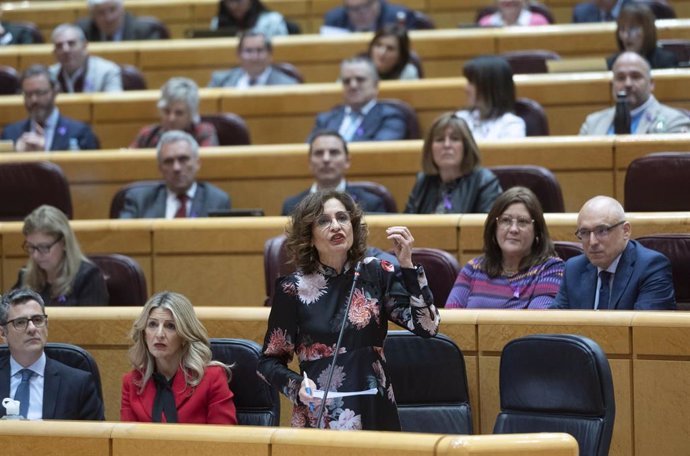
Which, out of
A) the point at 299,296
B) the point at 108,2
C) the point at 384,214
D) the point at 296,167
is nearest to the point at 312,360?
the point at 299,296

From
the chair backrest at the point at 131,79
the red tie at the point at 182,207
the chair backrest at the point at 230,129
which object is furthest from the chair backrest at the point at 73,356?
the chair backrest at the point at 131,79

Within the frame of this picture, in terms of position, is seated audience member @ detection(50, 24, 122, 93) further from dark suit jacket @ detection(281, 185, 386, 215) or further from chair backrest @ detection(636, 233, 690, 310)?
chair backrest @ detection(636, 233, 690, 310)

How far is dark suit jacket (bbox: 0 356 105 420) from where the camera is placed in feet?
10.1

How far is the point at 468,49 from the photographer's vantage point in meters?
5.77

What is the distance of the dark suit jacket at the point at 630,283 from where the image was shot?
3115 mm

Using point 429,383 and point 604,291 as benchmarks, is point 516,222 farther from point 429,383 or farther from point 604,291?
point 429,383

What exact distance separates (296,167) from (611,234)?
1.67 m

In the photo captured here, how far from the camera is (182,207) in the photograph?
4.43m

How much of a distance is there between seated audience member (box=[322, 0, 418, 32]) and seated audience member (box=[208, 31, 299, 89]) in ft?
1.96

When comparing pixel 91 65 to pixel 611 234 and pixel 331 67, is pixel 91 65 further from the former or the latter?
pixel 611 234

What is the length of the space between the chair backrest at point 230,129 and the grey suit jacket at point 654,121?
4.23 ft

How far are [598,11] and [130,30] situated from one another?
2.20 metres

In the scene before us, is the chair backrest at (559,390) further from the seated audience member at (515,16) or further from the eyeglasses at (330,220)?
the seated audience member at (515,16)

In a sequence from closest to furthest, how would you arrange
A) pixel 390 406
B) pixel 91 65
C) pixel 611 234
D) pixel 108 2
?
pixel 390 406 → pixel 611 234 → pixel 91 65 → pixel 108 2
